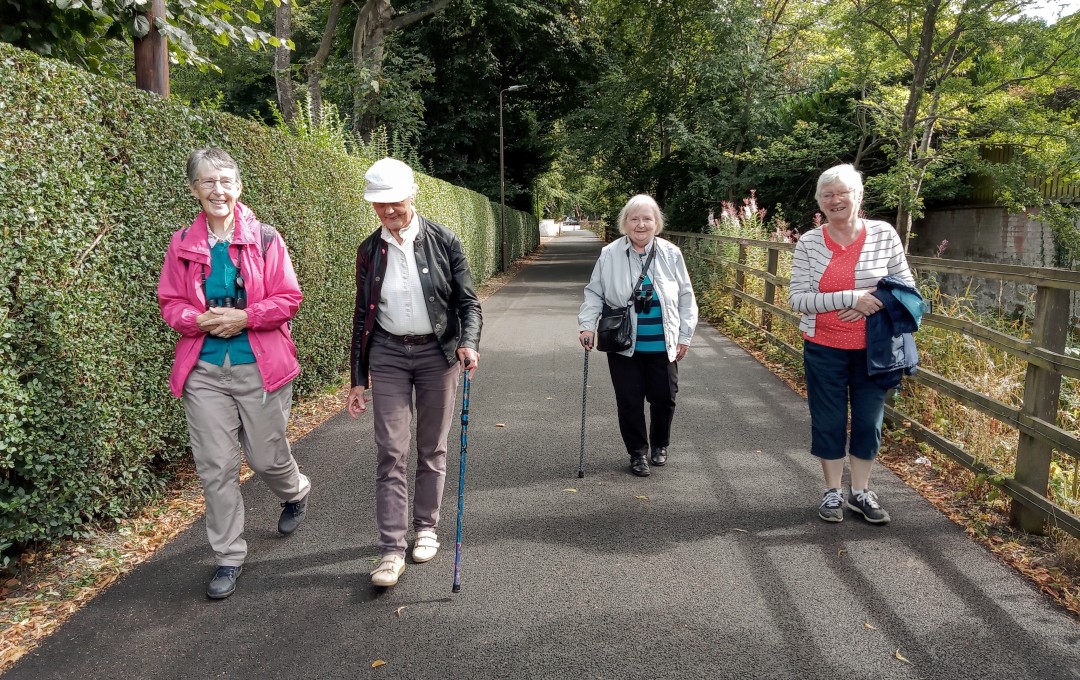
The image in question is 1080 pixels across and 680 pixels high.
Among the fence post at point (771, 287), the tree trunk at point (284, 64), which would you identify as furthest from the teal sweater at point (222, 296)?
the tree trunk at point (284, 64)

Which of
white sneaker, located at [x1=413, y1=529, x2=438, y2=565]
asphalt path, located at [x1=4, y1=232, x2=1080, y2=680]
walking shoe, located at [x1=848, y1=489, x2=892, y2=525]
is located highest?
walking shoe, located at [x1=848, y1=489, x2=892, y2=525]

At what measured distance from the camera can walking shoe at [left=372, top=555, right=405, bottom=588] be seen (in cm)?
352

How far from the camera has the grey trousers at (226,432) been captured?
353cm

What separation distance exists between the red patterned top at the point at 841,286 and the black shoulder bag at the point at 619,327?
1.21 m

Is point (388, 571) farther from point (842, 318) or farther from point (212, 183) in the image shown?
point (842, 318)

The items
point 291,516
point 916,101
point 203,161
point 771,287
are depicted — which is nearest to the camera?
point 203,161

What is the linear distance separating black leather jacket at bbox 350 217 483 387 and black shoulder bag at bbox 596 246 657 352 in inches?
53.6

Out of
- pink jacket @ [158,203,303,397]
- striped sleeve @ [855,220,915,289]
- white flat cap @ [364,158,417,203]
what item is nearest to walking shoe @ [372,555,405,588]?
pink jacket @ [158,203,303,397]

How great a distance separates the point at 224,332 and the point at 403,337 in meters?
0.81

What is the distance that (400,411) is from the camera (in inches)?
146

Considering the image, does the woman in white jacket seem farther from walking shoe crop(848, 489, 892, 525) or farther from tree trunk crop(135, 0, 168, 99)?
tree trunk crop(135, 0, 168, 99)

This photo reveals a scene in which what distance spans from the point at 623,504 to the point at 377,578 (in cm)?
168

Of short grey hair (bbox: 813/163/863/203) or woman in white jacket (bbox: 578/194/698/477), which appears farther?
woman in white jacket (bbox: 578/194/698/477)

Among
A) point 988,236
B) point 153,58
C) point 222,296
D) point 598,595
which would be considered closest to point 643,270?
point 598,595
